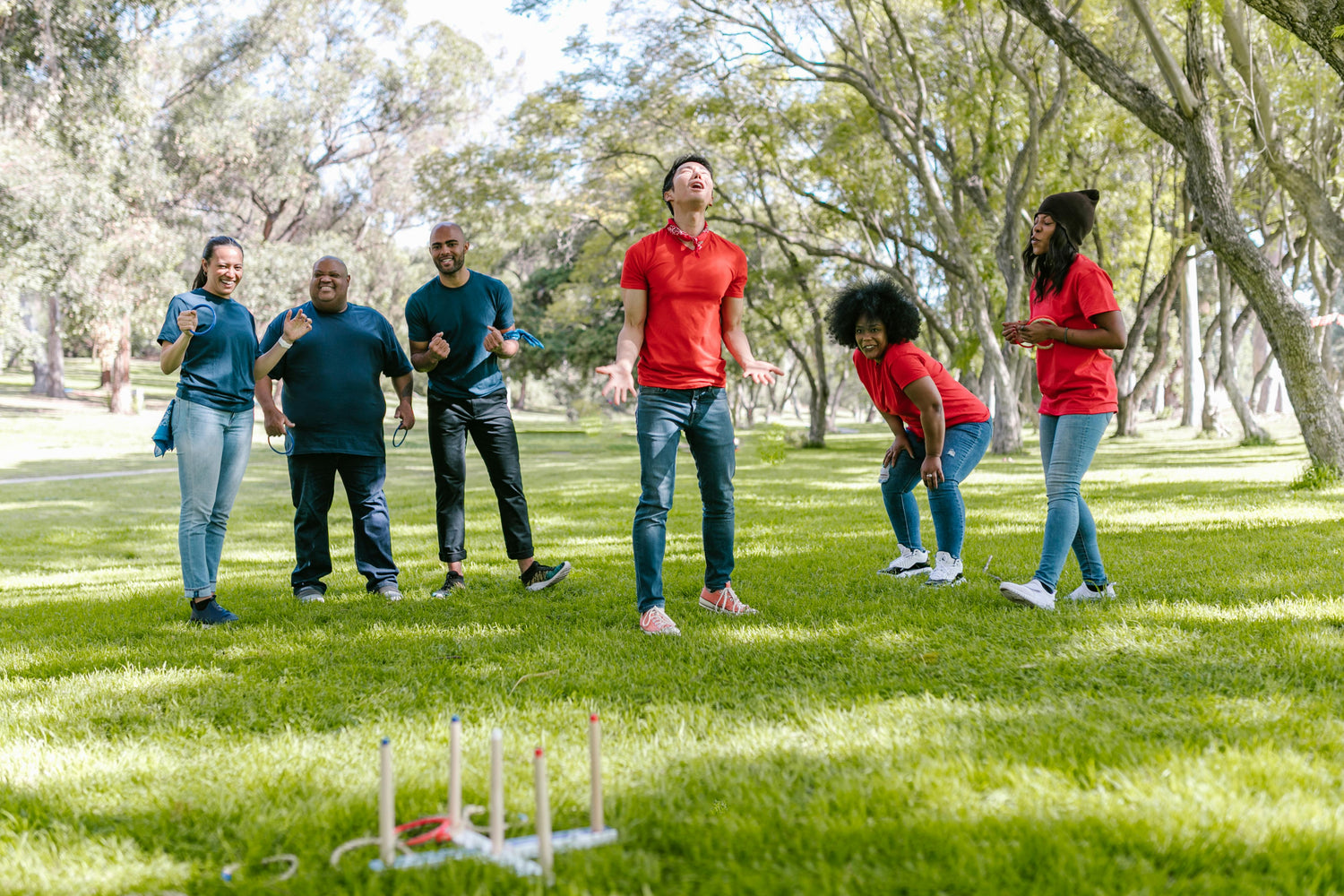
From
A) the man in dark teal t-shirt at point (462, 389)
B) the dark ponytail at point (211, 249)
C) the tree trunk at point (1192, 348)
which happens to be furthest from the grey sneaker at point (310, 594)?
the tree trunk at point (1192, 348)

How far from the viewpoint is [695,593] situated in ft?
20.0

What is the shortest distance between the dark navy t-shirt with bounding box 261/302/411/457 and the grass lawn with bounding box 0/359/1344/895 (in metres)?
0.99

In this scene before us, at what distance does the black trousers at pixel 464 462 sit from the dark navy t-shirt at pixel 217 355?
3.61ft

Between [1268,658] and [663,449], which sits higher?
[663,449]

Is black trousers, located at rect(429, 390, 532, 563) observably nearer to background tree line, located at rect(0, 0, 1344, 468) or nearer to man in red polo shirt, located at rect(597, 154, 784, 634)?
man in red polo shirt, located at rect(597, 154, 784, 634)

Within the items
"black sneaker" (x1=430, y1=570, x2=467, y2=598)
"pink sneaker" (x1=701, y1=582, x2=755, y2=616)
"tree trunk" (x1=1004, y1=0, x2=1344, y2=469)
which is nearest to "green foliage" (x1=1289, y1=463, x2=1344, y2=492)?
"tree trunk" (x1=1004, y1=0, x2=1344, y2=469)

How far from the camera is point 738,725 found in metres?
3.46

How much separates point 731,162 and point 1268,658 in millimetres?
20574

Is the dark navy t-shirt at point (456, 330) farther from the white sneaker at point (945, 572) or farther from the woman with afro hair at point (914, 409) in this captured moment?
the white sneaker at point (945, 572)

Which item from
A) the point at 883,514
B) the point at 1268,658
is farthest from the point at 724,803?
the point at 883,514

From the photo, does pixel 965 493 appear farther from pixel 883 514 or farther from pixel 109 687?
pixel 109 687

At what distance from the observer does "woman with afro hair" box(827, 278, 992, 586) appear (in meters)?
5.69

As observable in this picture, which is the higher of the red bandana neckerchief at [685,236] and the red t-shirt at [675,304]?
the red bandana neckerchief at [685,236]

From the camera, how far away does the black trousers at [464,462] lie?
20.5 feet
